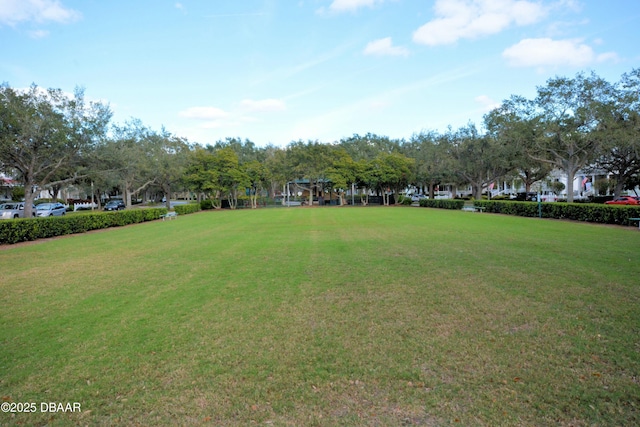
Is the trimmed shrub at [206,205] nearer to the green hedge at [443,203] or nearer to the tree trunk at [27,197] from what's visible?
the tree trunk at [27,197]

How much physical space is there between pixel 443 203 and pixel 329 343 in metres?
34.2

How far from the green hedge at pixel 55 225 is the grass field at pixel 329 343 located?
6.64 meters

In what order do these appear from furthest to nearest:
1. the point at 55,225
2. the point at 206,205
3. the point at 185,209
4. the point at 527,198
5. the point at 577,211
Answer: the point at 206,205 < the point at 527,198 < the point at 185,209 < the point at 577,211 < the point at 55,225

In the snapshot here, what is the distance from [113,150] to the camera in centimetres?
2339

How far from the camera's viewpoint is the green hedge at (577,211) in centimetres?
1641

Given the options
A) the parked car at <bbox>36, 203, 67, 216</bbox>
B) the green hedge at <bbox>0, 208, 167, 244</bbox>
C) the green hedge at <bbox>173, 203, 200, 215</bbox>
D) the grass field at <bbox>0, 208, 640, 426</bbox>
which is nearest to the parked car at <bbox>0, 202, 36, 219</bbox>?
the parked car at <bbox>36, 203, 67, 216</bbox>

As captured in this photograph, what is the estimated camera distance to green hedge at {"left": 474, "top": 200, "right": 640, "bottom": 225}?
1641cm

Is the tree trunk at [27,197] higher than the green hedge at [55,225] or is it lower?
higher

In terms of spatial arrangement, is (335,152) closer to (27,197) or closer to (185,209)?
(185,209)

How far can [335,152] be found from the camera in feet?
148

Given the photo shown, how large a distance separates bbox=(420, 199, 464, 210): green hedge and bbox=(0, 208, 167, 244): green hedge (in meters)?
27.1

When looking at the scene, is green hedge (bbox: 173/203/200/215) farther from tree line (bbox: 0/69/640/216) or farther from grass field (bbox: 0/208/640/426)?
grass field (bbox: 0/208/640/426)

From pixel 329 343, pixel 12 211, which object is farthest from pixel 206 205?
pixel 329 343

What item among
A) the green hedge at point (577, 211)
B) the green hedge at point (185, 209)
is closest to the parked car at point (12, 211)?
the green hedge at point (185, 209)
